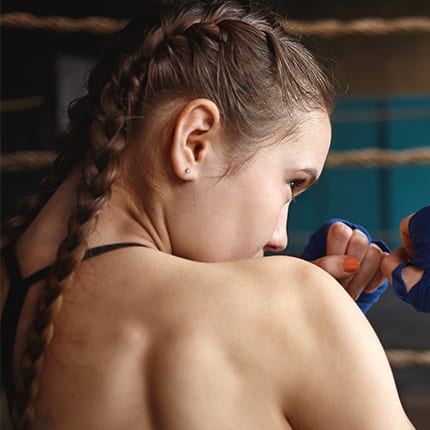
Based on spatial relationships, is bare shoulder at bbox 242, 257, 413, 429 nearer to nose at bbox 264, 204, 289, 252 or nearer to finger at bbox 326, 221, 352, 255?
nose at bbox 264, 204, 289, 252

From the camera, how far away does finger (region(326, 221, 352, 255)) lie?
0.84 meters

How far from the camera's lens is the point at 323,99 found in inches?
28.6

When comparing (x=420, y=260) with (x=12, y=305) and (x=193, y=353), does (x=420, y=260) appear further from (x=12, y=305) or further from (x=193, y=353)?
(x=12, y=305)

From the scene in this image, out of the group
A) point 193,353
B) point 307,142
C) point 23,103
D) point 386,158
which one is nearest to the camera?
point 193,353

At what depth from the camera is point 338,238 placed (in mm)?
846

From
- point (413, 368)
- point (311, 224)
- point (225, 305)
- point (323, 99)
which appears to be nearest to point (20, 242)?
point (225, 305)

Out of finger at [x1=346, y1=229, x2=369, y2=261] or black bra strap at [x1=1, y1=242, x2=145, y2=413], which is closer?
black bra strap at [x1=1, y1=242, x2=145, y2=413]

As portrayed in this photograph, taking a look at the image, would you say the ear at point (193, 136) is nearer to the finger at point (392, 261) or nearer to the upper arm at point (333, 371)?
the upper arm at point (333, 371)

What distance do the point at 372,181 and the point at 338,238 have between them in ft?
18.6

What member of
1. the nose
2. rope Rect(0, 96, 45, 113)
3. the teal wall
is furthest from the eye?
the teal wall

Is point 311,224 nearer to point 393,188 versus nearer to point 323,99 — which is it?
point 393,188

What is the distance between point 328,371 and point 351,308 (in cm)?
5

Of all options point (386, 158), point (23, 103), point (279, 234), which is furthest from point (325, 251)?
point (23, 103)

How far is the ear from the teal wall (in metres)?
5.57
